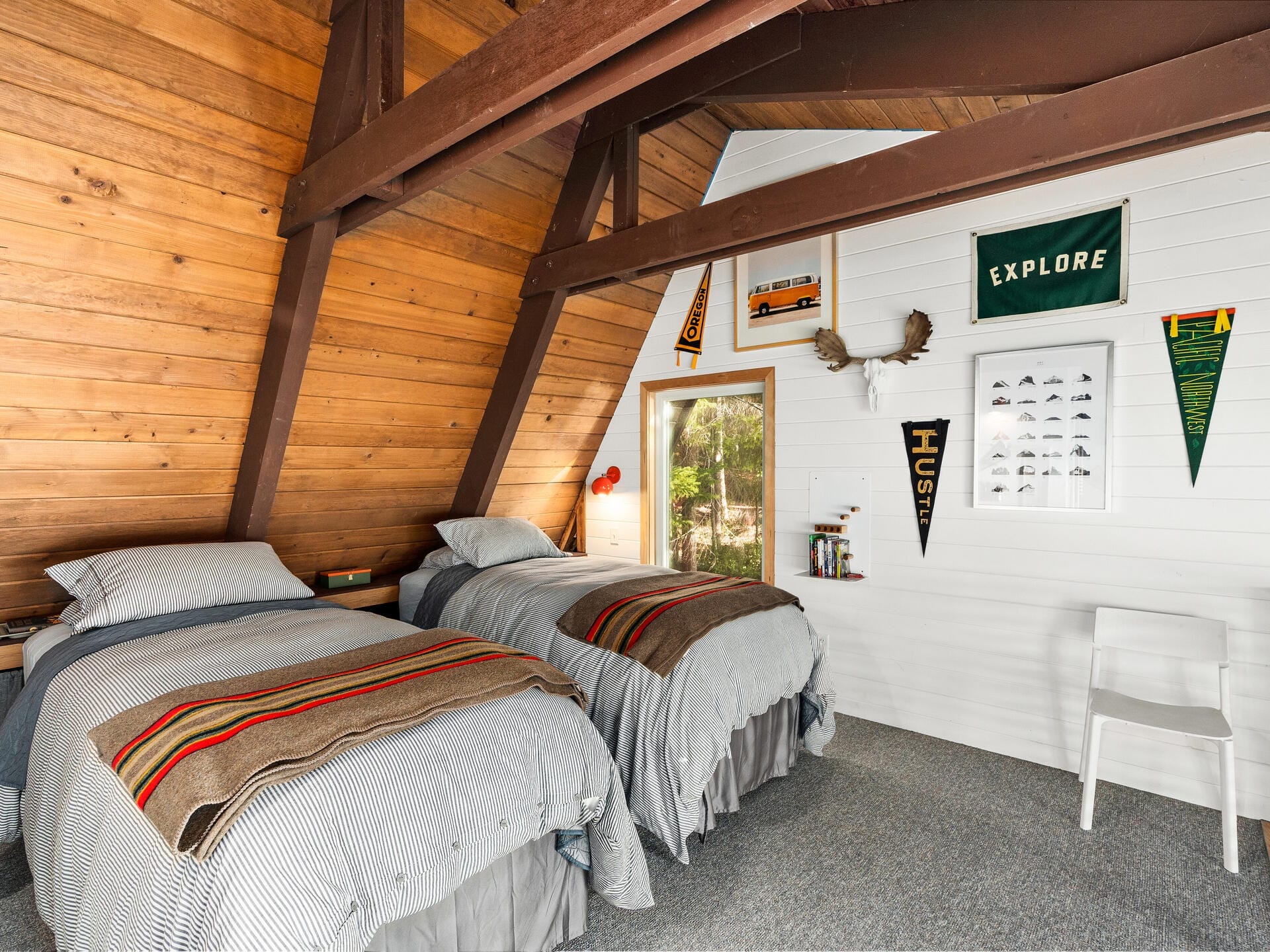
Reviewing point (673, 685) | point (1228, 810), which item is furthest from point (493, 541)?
point (1228, 810)

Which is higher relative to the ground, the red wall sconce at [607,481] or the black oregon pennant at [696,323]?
the black oregon pennant at [696,323]

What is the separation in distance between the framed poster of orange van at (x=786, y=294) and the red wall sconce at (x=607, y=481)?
1141 mm

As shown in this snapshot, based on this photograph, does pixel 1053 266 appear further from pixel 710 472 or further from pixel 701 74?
pixel 710 472

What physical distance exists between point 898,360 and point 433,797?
2.79 m

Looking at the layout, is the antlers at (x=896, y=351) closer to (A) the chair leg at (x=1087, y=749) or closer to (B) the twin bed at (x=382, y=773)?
(B) the twin bed at (x=382, y=773)

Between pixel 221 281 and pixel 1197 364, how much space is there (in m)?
3.64

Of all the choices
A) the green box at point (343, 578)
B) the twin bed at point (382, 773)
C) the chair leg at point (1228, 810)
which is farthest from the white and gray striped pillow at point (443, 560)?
the chair leg at point (1228, 810)

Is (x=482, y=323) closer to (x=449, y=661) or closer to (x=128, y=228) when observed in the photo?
(x=128, y=228)

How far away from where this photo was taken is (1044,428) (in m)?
3.02

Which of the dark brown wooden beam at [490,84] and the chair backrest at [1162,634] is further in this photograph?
the chair backrest at [1162,634]

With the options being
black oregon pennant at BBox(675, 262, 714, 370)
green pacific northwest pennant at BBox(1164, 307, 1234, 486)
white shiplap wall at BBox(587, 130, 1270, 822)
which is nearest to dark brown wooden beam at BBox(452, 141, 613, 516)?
black oregon pennant at BBox(675, 262, 714, 370)

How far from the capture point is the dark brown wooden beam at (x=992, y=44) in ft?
6.23

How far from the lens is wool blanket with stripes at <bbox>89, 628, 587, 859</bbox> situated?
1402 mm

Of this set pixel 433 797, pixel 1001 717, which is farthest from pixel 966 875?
pixel 433 797
